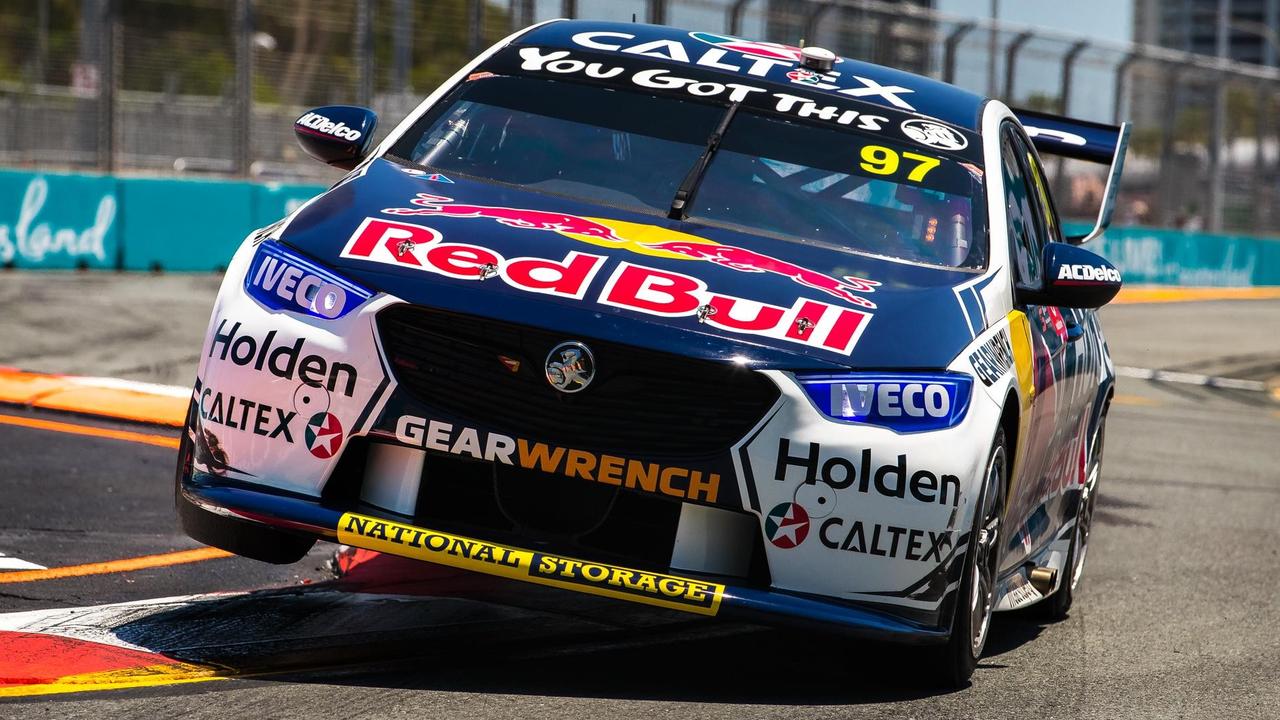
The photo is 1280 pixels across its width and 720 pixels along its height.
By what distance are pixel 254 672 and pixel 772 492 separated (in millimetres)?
1321

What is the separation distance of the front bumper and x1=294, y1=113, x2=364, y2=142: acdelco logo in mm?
1520

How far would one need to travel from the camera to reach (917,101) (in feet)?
20.4

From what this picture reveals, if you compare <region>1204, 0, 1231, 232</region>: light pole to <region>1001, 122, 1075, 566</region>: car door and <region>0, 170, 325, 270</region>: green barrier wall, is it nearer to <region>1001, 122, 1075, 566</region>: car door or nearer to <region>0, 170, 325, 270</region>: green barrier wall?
<region>0, 170, 325, 270</region>: green barrier wall

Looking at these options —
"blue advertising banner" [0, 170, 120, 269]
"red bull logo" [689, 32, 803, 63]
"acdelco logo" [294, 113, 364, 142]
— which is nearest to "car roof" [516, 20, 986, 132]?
"red bull logo" [689, 32, 803, 63]

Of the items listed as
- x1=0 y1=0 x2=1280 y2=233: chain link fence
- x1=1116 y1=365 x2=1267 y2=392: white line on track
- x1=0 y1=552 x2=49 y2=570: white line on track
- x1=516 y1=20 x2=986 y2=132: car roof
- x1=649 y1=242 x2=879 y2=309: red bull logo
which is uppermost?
x1=516 y1=20 x2=986 y2=132: car roof

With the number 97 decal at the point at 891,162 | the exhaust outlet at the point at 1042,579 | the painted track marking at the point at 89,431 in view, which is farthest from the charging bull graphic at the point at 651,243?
the painted track marking at the point at 89,431

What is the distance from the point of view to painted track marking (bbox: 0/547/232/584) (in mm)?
5734

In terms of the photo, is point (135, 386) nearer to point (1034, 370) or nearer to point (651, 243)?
point (651, 243)

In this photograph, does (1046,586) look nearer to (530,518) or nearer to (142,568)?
(530,518)

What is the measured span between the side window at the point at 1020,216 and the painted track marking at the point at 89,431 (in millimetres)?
4194

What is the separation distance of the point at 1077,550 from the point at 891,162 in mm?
1881

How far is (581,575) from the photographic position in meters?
4.61

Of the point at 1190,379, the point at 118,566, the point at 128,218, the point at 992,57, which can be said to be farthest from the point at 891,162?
the point at 992,57

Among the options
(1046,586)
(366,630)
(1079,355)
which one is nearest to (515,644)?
(366,630)
